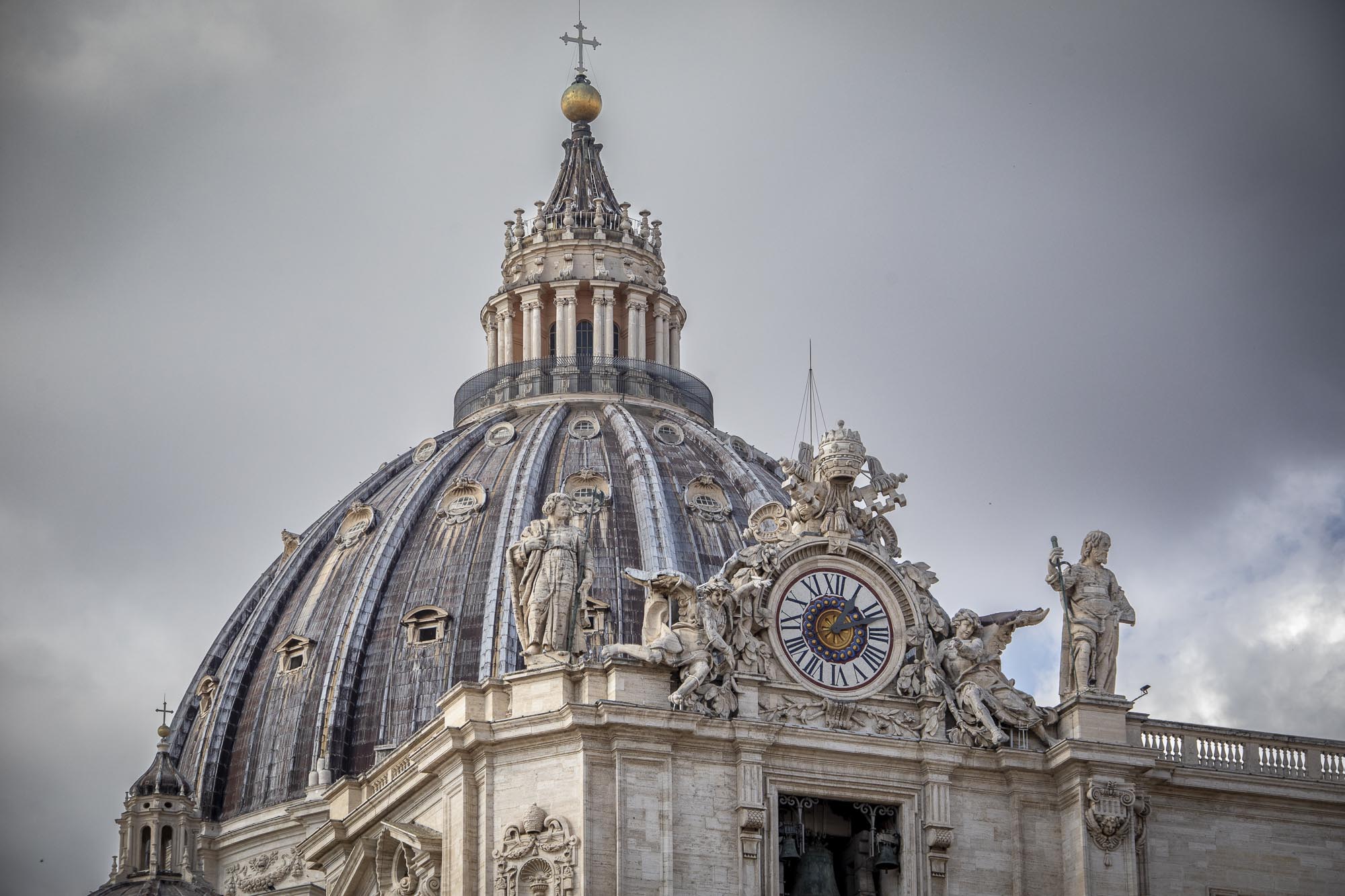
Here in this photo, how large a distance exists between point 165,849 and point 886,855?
4668cm

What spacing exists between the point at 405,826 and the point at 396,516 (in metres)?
64.0

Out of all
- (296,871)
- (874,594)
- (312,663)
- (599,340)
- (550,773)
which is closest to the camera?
(550,773)

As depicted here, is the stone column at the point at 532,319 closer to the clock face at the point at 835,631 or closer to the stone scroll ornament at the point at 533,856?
the clock face at the point at 835,631

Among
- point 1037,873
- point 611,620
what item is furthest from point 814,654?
point 611,620

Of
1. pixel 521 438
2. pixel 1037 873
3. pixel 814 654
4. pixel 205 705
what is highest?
pixel 521 438

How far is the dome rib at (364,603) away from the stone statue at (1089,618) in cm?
5784

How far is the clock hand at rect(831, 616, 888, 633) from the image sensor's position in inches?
2938

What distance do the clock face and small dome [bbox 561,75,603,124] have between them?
3028 inches

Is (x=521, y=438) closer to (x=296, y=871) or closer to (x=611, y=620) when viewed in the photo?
(x=611, y=620)

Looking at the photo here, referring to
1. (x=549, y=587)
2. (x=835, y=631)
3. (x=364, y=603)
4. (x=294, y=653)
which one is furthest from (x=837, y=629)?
(x=294, y=653)

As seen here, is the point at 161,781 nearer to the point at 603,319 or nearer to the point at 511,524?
the point at 511,524

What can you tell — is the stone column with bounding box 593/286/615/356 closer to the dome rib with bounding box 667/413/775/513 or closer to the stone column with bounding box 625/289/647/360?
the stone column with bounding box 625/289/647/360

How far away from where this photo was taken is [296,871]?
123 metres

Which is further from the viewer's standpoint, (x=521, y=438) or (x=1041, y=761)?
(x=521, y=438)
